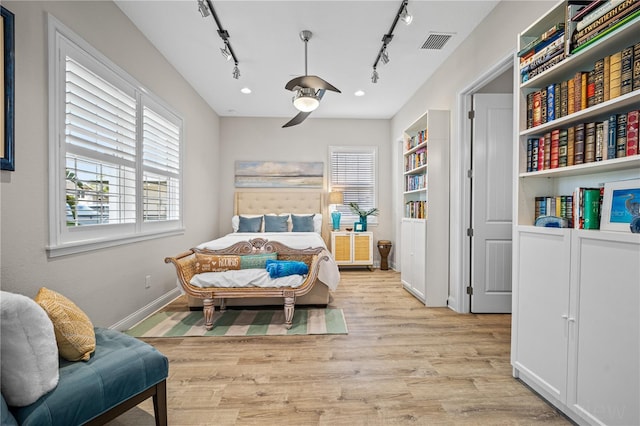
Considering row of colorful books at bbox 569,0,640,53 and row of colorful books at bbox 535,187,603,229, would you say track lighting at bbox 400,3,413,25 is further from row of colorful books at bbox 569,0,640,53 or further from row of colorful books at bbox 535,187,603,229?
row of colorful books at bbox 535,187,603,229

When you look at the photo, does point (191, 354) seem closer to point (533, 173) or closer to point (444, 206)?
point (533, 173)

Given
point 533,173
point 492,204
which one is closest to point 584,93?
point 533,173

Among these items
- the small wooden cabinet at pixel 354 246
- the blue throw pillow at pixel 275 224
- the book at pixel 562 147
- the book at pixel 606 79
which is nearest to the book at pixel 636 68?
the book at pixel 606 79

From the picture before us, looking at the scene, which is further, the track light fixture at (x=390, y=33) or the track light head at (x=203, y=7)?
the track light fixture at (x=390, y=33)

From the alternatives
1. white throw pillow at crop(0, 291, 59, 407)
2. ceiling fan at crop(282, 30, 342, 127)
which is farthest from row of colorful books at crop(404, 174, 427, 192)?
white throw pillow at crop(0, 291, 59, 407)

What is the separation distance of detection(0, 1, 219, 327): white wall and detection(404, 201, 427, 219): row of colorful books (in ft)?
10.5

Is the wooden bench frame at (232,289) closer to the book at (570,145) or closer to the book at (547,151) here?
the book at (547,151)

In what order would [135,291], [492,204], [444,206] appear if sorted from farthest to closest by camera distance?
[444,206]
[492,204]
[135,291]

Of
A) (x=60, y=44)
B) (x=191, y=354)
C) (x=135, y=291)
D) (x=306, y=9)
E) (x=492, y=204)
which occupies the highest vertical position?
(x=306, y=9)

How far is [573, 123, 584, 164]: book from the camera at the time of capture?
1564mm

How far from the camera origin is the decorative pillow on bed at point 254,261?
2980 millimetres

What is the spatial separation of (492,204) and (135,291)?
3.79m

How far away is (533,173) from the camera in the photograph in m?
1.79

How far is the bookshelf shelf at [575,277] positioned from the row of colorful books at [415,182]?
185 cm
